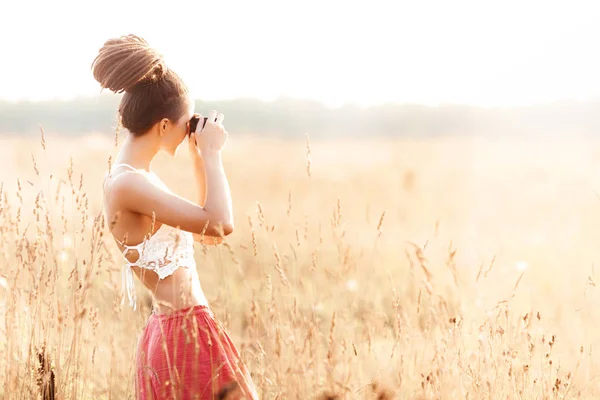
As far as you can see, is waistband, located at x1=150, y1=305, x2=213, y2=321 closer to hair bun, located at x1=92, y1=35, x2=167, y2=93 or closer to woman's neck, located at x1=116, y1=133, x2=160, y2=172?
woman's neck, located at x1=116, y1=133, x2=160, y2=172

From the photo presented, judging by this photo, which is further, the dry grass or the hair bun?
the dry grass

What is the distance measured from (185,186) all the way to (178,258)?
490 inches

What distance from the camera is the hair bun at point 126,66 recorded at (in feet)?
8.58

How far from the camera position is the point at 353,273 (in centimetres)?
665

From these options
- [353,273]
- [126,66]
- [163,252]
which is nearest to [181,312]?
[163,252]

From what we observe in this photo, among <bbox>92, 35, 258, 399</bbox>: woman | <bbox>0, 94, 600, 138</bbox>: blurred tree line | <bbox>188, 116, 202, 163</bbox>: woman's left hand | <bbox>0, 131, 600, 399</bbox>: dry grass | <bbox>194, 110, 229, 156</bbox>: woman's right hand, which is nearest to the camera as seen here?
<bbox>92, 35, 258, 399</bbox>: woman

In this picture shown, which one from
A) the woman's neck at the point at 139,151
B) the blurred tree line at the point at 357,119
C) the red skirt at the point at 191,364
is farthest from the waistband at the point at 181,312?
the blurred tree line at the point at 357,119

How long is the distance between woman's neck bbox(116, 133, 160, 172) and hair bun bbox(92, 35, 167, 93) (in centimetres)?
18

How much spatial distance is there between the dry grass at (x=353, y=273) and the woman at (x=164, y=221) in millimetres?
155

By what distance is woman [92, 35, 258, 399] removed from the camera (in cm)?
254

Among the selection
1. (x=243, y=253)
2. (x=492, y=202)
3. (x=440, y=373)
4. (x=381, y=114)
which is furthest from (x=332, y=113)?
(x=440, y=373)

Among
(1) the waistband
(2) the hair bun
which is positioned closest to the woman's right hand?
(2) the hair bun

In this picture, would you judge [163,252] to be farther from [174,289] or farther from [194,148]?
[194,148]

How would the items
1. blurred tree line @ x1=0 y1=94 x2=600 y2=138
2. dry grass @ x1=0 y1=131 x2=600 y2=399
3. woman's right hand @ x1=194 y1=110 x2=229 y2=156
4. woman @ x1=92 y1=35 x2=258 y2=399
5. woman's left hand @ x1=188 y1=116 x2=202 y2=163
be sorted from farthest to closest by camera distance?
blurred tree line @ x1=0 y1=94 x2=600 y2=138, dry grass @ x1=0 y1=131 x2=600 y2=399, woman's left hand @ x1=188 y1=116 x2=202 y2=163, woman's right hand @ x1=194 y1=110 x2=229 y2=156, woman @ x1=92 y1=35 x2=258 y2=399
